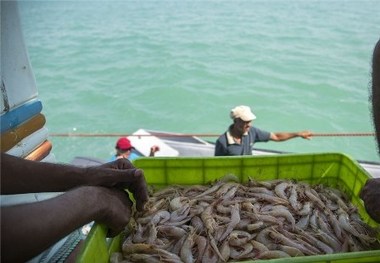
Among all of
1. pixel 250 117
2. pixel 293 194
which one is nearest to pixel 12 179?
pixel 293 194

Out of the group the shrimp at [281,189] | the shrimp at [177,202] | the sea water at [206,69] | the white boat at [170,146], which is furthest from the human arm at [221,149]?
the sea water at [206,69]

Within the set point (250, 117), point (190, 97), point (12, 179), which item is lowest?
point (190, 97)

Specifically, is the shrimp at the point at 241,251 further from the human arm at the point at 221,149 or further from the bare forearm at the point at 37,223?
the human arm at the point at 221,149

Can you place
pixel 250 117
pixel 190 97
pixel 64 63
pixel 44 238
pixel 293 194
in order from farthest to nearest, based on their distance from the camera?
pixel 64 63 < pixel 190 97 < pixel 250 117 < pixel 293 194 < pixel 44 238

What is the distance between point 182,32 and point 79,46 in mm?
6897

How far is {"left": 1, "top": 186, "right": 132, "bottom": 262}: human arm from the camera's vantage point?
1.38 metres

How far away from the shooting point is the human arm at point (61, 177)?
1947mm

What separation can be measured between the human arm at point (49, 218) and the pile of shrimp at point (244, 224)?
37 cm

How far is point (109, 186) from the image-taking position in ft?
7.00

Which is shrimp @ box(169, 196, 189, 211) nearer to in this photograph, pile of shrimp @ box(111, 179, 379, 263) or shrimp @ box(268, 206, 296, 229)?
pile of shrimp @ box(111, 179, 379, 263)

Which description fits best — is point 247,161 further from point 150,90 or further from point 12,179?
point 150,90

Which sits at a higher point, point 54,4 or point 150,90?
point 54,4

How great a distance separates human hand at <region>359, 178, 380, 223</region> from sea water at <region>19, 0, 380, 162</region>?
935 centimetres

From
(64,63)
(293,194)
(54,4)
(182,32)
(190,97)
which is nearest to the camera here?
(293,194)
